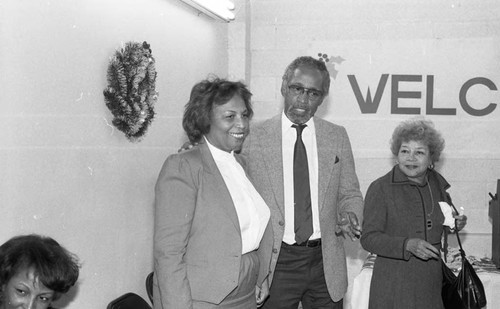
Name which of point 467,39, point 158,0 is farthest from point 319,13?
point 158,0

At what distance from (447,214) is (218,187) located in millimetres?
1319

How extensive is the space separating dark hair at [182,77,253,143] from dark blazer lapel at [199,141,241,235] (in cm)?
8

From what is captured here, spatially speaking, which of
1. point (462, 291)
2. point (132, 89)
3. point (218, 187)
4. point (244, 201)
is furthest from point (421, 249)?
point (132, 89)

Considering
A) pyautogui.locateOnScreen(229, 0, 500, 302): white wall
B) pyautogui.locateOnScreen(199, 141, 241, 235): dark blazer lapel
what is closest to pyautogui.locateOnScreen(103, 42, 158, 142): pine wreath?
pyautogui.locateOnScreen(199, 141, 241, 235): dark blazer lapel

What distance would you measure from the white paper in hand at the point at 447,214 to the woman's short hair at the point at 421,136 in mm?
248

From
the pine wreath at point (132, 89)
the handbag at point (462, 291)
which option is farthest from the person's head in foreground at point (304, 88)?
the handbag at point (462, 291)

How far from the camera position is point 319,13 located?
548 centimetres

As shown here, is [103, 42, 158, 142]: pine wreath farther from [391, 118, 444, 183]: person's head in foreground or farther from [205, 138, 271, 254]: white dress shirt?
[391, 118, 444, 183]: person's head in foreground

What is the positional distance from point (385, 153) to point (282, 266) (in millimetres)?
2591

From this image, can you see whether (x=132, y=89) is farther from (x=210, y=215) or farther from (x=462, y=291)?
(x=462, y=291)

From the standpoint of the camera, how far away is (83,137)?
287 centimetres

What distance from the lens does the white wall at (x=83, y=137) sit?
233cm

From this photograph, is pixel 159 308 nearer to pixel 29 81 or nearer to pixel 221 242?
pixel 221 242

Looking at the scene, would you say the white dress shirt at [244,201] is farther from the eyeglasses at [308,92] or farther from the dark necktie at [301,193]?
the eyeglasses at [308,92]
